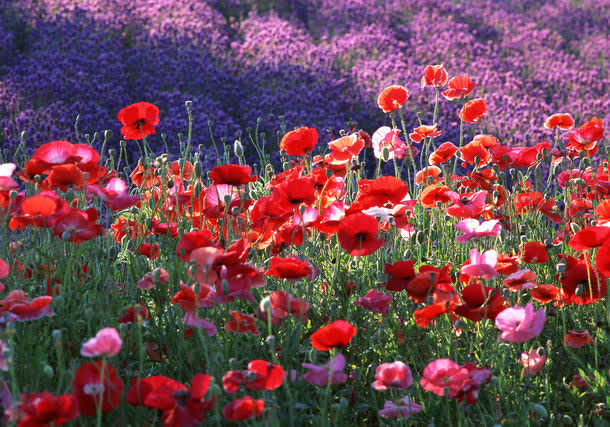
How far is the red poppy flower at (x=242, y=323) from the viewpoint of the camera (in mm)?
1464

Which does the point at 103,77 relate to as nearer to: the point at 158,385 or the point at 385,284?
the point at 385,284

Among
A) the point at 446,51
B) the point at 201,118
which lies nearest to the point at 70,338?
the point at 201,118

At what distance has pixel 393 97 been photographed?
2338mm

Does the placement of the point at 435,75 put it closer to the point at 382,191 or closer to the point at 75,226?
the point at 382,191

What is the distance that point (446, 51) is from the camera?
6.20 metres

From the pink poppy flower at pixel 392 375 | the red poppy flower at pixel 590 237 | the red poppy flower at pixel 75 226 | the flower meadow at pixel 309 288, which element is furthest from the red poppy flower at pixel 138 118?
the red poppy flower at pixel 590 237

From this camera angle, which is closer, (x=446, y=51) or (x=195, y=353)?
(x=195, y=353)

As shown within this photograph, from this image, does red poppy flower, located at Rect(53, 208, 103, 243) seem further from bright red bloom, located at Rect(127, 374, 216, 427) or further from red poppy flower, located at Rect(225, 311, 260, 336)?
bright red bloom, located at Rect(127, 374, 216, 427)

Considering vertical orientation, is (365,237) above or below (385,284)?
above

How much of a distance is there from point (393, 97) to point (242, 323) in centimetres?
117

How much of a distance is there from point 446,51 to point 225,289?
5.37m

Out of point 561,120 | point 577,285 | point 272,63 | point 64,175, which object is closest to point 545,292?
point 577,285

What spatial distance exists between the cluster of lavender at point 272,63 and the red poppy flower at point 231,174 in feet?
7.43

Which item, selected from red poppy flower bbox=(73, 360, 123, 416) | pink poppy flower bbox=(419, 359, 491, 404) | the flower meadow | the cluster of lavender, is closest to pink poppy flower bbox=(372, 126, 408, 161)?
the flower meadow
